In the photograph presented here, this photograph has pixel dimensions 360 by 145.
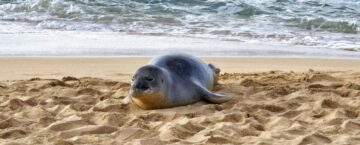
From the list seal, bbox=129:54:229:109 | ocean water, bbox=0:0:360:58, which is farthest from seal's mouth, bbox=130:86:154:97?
ocean water, bbox=0:0:360:58

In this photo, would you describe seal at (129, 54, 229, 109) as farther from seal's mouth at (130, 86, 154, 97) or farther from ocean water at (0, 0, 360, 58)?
ocean water at (0, 0, 360, 58)

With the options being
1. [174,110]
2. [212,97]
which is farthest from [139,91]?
[212,97]

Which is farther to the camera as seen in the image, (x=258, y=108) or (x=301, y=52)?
A: (x=301, y=52)

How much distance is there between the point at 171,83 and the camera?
5.75 meters

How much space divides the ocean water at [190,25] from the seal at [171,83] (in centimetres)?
324

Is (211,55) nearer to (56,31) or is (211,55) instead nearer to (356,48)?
(356,48)

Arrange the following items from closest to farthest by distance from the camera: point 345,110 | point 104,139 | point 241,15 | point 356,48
A: point 104,139 < point 345,110 < point 356,48 < point 241,15

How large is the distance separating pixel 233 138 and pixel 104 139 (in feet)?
2.76

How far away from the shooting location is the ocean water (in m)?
9.99

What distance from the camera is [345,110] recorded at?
541cm

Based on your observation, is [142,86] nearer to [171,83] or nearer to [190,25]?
[171,83]

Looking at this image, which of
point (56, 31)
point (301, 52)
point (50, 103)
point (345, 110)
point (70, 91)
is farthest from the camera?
point (56, 31)

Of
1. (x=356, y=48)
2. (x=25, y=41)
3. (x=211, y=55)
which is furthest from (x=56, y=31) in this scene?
(x=356, y=48)

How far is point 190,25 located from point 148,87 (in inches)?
296
